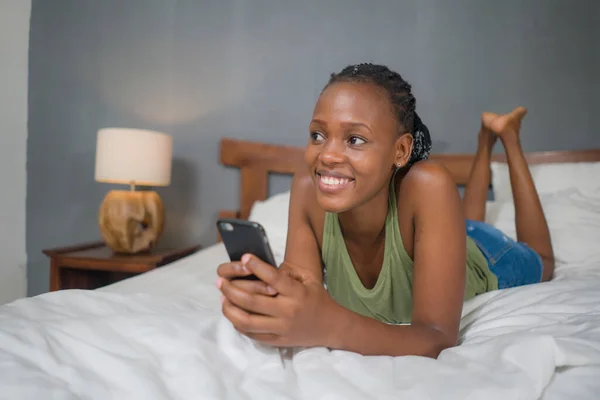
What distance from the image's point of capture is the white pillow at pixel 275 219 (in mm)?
1548

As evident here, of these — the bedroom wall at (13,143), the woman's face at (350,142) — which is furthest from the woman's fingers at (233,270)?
the bedroom wall at (13,143)

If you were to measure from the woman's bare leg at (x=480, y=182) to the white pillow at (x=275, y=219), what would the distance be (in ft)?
2.12

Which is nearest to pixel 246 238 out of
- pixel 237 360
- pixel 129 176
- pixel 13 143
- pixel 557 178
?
pixel 237 360

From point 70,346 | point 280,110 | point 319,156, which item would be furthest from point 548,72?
point 70,346

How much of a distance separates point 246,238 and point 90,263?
1.38 metres

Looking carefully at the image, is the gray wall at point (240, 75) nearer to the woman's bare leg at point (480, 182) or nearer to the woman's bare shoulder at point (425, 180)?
the woman's bare leg at point (480, 182)

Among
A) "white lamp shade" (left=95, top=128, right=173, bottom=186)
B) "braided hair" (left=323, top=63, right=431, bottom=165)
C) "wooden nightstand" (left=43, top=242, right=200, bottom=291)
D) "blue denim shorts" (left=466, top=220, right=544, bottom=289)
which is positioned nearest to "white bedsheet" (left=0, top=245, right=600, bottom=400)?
"braided hair" (left=323, top=63, right=431, bottom=165)

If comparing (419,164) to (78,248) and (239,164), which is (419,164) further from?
(78,248)

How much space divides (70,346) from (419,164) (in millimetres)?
611

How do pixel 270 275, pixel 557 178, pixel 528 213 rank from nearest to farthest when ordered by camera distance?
pixel 270 275 < pixel 528 213 < pixel 557 178

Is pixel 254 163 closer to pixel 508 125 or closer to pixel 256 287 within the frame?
pixel 508 125

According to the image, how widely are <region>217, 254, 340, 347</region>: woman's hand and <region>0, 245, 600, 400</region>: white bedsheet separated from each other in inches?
1.7

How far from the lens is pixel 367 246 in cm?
88

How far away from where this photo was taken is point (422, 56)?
1922 mm
